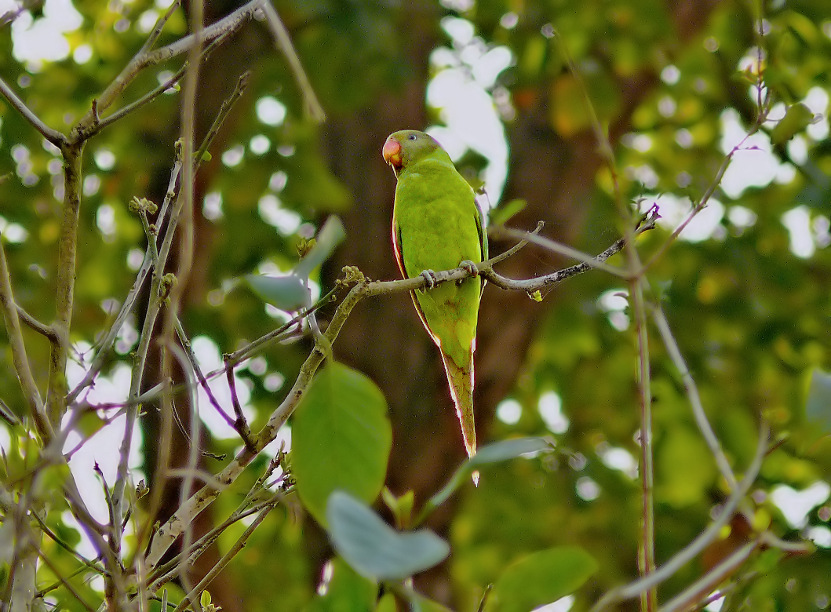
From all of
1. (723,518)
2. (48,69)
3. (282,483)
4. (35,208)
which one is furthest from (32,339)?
(723,518)

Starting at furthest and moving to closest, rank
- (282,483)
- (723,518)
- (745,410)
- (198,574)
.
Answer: (745,410)
(198,574)
(282,483)
(723,518)

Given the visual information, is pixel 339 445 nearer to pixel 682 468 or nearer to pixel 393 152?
pixel 393 152

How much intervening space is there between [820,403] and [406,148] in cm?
301

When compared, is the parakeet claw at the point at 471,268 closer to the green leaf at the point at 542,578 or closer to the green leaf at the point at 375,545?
the green leaf at the point at 542,578

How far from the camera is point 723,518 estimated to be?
93 cm

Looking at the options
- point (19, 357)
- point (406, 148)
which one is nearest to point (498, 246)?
point (406, 148)

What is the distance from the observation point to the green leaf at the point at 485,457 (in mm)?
838

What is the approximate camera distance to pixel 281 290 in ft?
3.05

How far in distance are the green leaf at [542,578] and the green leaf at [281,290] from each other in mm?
366

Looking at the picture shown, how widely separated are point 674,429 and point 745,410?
0.65 metres

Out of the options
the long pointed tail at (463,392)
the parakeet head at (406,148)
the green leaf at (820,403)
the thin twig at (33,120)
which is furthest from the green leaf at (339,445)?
the parakeet head at (406,148)

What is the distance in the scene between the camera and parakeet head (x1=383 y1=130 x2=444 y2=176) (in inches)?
147

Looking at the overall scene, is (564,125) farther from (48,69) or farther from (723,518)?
(723,518)

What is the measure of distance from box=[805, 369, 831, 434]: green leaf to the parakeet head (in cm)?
293
